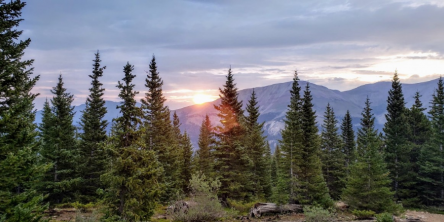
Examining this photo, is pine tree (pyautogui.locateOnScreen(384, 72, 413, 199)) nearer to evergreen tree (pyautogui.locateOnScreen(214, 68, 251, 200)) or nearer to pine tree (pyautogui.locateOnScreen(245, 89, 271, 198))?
pine tree (pyautogui.locateOnScreen(245, 89, 271, 198))

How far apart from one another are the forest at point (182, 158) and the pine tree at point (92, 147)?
4.8 inches

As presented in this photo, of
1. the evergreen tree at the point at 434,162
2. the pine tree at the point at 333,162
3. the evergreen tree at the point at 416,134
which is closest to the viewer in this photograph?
the evergreen tree at the point at 434,162

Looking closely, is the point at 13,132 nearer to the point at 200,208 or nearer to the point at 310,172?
the point at 200,208

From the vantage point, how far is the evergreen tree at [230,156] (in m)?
30.6

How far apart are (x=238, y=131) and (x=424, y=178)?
1042 inches

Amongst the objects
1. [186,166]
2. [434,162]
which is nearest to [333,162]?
[434,162]

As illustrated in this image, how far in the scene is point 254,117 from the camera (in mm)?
39750

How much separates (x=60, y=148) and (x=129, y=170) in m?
15.5

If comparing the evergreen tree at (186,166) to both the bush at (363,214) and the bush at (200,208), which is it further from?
the bush at (363,214)

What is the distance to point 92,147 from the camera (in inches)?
1204

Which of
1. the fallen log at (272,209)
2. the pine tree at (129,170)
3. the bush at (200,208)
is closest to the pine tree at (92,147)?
the bush at (200,208)

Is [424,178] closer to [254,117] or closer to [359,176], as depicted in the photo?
[359,176]

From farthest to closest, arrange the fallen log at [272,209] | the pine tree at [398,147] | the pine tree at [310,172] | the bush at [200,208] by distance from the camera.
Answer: the pine tree at [398,147]
the pine tree at [310,172]
the fallen log at [272,209]
the bush at [200,208]

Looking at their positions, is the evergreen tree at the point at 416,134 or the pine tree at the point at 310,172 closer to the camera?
the pine tree at the point at 310,172
